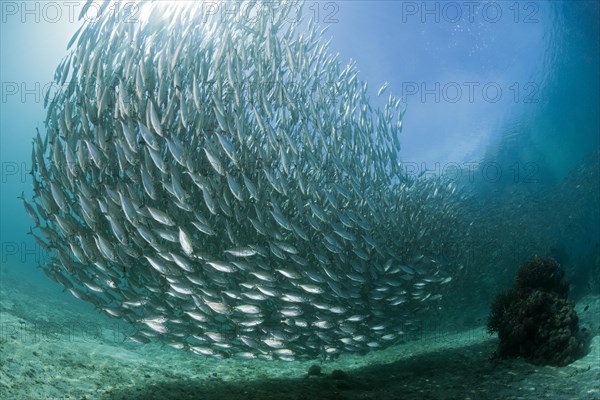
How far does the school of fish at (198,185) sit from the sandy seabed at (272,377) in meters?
0.71

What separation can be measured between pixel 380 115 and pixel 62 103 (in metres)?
7.26

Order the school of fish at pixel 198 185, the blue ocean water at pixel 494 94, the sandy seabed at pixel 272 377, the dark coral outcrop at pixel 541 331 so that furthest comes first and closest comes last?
the blue ocean water at pixel 494 94
the dark coral outcrop at pixel 541 331
the school of fish at pixel 198 185
the sandy seabed at pixel 272 377

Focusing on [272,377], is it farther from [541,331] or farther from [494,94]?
[494,94]

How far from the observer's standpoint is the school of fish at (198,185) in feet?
18.6

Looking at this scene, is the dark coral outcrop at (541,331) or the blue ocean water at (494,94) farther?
the blue ocean water at (494,94)

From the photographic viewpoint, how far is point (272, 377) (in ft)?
25.4

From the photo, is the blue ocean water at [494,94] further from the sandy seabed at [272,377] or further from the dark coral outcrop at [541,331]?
the sandy seabed at [272,377]

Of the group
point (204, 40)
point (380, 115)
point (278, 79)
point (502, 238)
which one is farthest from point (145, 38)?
point (502, 238)

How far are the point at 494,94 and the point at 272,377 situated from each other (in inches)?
1096

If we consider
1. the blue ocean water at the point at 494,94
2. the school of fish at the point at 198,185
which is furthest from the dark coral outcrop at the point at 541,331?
the blue ocean water at the point at 494,94

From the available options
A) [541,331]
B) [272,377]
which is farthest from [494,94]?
A: [272,377]

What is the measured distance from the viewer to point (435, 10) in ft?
71.9

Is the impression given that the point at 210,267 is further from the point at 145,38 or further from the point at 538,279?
the point at 538,279

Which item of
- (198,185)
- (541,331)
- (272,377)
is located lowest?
(272,377)
